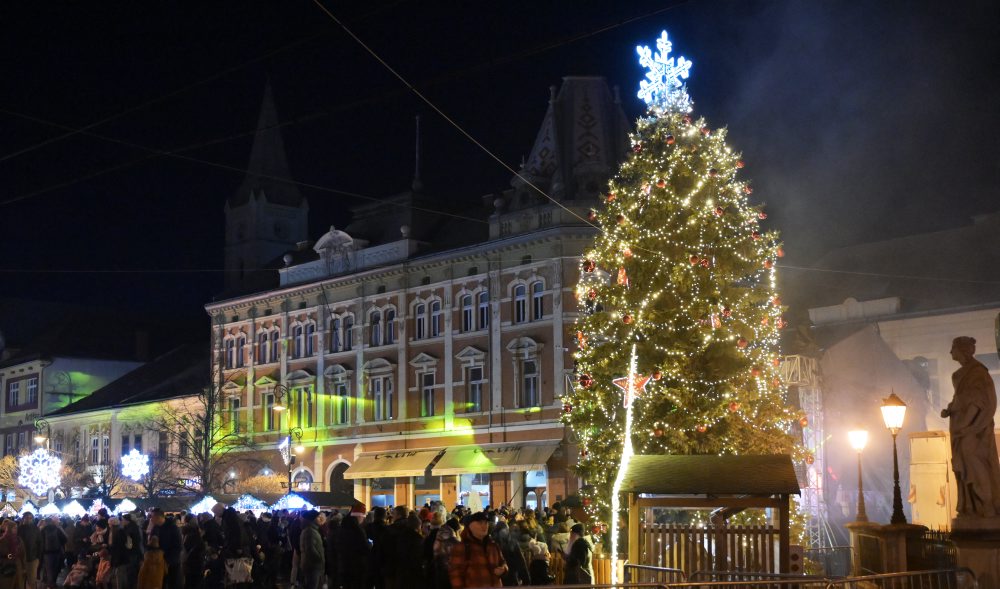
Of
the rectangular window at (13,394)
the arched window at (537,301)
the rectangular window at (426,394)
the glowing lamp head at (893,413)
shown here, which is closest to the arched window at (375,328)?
the rectangular window at (426,394)

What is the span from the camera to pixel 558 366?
45.7 metres

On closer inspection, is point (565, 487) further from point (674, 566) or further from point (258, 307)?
point (674, 566)

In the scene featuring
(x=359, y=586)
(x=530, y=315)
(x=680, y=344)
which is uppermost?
(x=530, y=315)

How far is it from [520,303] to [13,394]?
44091 mm

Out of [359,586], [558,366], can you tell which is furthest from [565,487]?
[359,586]

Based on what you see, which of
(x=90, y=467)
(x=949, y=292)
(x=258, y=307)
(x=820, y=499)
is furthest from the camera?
(x=90, y=467)

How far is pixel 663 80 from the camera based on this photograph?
24672 millimetres

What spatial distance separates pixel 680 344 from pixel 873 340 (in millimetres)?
25661

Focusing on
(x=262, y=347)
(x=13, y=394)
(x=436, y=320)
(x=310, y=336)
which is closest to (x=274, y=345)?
(x=262, y=347)

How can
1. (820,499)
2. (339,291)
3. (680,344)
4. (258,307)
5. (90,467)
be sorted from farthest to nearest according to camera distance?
(90,467), (258,307), (339,291), (820,499), (680,344)

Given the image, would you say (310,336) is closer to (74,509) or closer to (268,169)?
(74,509)

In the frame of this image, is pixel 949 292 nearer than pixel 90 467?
Yes

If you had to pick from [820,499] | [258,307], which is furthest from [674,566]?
[258,307]

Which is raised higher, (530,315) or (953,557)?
(530,315)
